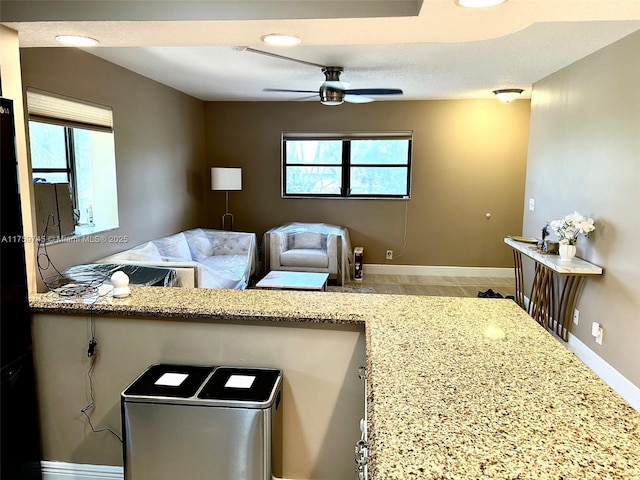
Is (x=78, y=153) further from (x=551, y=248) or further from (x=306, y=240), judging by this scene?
(x=551, y=248)

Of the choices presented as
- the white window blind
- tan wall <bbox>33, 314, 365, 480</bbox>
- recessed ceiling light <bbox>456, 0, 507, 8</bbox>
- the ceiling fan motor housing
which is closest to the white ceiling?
recessed ceiling light <bbox>456, 0, 507, 8</bbox>

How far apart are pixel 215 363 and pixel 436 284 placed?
4.71 m

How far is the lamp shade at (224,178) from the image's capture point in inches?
241

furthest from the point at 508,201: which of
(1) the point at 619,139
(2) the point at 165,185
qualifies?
(2) the point at 165,185

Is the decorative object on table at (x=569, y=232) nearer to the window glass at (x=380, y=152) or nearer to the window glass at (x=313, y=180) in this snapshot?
the window glass at (x=380, y=152)

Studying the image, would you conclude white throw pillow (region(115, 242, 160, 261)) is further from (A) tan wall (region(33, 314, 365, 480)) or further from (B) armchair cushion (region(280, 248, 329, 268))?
(A) tan wall (region(33, 314, 365, 480))

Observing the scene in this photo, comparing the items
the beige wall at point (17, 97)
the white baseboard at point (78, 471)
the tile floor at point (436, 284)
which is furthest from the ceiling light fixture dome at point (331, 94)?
the white baseboard at point (78, 471)

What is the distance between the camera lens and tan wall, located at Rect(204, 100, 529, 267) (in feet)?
20.5

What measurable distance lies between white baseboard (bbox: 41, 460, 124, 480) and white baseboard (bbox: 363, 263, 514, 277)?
4.95 m

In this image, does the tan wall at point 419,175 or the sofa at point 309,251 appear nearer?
the sofa at point 309,251

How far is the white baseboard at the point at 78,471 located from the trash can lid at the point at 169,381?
54cm

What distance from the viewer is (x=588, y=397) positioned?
3.66ft

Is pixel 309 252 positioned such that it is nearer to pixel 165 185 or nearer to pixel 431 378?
pixel 165 185

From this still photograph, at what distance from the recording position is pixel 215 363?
186 centimetres
